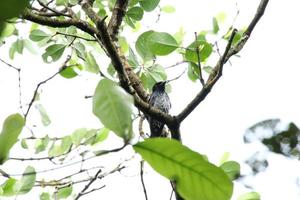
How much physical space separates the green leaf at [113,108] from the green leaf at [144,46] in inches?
48.4

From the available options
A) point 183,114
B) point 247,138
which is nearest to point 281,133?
point 247,138

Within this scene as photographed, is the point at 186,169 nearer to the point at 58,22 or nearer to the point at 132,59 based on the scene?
the point at 58,22

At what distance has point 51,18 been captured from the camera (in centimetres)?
172

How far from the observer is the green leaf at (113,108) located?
0.52m

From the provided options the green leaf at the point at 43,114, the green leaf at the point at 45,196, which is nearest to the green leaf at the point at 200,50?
the green leaf at the point at 43,114

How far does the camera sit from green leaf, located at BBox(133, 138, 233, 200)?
515 mm

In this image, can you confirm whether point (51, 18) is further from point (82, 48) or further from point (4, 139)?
point (4, 139)

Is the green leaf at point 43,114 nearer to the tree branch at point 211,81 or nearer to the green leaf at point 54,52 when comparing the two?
the green leaf at point 54,52

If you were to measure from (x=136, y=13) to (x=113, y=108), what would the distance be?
5.16 ft

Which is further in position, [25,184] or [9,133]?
[25,184]

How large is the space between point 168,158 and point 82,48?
5.65 feet

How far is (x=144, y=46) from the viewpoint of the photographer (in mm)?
1900

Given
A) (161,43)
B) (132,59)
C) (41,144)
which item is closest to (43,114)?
(41,144)

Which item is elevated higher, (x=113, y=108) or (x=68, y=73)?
(x=68, y=73)
